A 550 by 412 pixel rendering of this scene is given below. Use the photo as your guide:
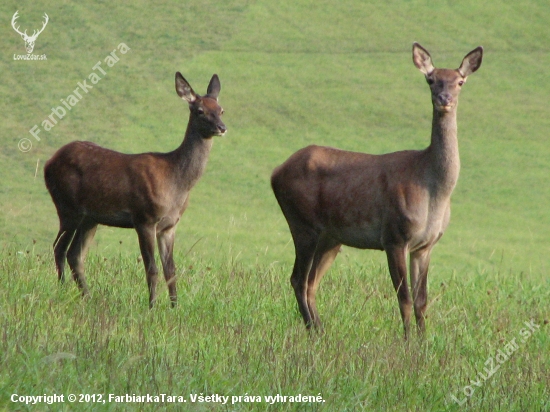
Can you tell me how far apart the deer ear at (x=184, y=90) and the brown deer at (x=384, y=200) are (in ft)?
3.90

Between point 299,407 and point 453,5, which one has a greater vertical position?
point 299,407

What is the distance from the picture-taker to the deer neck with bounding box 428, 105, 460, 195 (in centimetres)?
762

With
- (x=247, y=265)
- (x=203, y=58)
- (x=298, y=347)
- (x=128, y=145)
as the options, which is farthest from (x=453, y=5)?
(x=298, y=347)

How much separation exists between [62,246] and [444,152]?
386 cm

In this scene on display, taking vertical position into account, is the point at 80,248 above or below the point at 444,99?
below

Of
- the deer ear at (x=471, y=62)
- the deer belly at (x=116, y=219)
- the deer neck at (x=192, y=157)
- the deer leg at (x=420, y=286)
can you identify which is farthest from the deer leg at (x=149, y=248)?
the deer ear at (x=471, y=62)

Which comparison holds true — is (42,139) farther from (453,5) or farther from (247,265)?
(453,5)

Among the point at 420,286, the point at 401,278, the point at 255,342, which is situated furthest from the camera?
the point at 420,286

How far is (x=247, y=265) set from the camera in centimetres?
1018

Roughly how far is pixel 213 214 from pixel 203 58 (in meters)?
6.36

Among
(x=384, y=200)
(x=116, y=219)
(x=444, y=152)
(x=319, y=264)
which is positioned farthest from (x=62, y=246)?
(x=444, y=152)

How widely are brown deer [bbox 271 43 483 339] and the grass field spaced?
0.43m

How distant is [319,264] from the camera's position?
27.8 feet

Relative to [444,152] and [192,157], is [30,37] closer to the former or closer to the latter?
[192,157]
